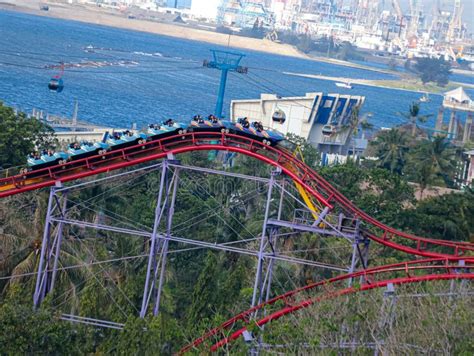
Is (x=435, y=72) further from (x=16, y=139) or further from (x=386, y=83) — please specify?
(x=16, y=139)

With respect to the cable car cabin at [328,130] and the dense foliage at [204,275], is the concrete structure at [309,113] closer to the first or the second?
the cable car cabin at [328,130]

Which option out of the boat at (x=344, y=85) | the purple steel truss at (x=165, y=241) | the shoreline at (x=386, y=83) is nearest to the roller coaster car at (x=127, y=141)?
the purple steel truss at (x=165, y=241)

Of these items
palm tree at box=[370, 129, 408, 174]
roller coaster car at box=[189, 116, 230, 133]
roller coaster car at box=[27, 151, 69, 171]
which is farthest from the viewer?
palm tree at box=[370, 129, 408, 174]

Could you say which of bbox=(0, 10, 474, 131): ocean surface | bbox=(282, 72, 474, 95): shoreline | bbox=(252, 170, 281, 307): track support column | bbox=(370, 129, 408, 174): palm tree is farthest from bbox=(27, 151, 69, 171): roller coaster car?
bbox=(282, 72, 474, 95): shoreline

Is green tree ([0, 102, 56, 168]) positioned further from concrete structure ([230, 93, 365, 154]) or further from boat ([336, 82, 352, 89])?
boat ([336, 82, 352, 89])

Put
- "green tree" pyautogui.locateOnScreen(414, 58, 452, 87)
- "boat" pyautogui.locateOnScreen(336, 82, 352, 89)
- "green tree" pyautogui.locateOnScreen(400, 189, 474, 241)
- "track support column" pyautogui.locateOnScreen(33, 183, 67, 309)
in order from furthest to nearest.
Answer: "green tree" pyautogui.locateOnScreen(414, 58, 452, 87) → "boat" pyautogui.locateOnScreen(336, 82, 352, 89) → "green tree" pyautogui.locateOnScreen(400, 189, 474, 241) → "track support column" pyautogui.locateOnScreen(33, 183, 67, 309)

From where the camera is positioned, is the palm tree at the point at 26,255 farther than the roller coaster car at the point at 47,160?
No
